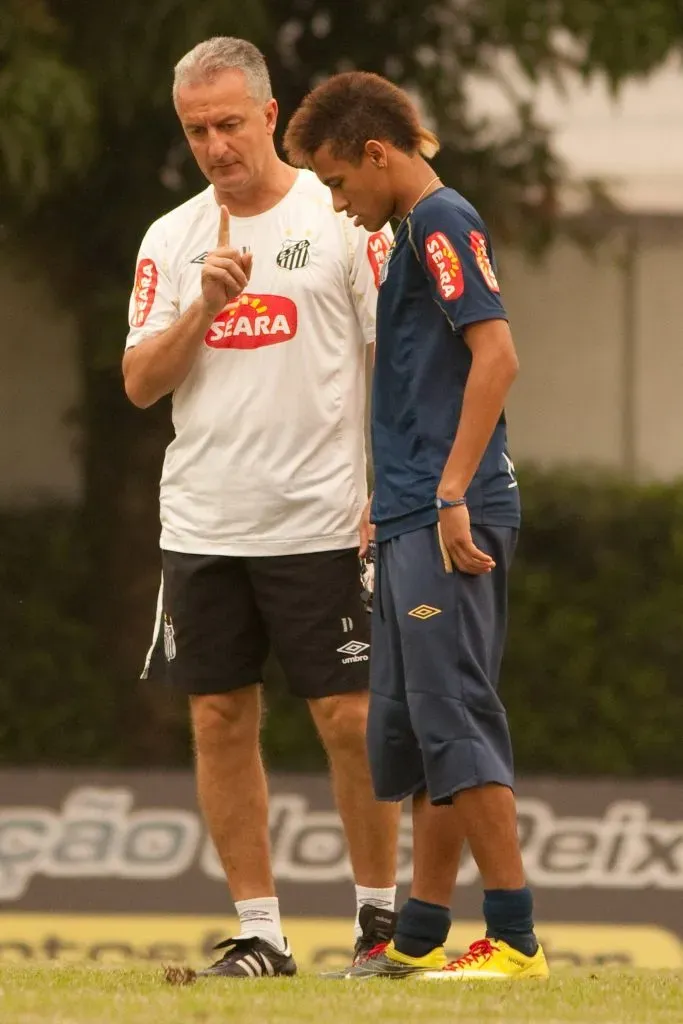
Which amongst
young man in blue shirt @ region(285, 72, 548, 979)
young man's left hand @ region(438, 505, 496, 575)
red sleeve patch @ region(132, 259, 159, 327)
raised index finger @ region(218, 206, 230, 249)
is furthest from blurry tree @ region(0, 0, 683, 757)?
young man's left hand @ region(438, 505, 496, 575)

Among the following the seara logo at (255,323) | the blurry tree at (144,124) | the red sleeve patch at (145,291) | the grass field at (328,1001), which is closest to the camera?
the grass field at (328,1001)

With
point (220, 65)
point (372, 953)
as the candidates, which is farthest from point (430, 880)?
point (220, 65)

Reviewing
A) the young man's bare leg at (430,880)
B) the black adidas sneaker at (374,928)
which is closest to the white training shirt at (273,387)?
the young man's bare leg at (430,880)

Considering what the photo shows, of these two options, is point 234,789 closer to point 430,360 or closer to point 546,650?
point 430,360

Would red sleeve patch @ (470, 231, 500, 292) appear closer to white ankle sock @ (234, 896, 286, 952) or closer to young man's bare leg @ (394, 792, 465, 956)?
young man's bare leg @ (394, 792, 465, 956)

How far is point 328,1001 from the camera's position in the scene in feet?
12.9

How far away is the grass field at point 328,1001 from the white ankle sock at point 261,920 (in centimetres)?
27

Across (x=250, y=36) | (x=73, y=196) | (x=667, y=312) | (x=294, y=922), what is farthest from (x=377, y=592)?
(x=667, y=312)

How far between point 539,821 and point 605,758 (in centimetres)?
172

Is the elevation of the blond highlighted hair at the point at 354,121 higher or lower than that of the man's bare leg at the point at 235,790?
higher

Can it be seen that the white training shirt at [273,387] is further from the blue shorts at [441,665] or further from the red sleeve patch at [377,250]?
the blue shorts at [441,665]

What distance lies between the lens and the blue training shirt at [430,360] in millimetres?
4254

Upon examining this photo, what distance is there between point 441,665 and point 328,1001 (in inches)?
28.9

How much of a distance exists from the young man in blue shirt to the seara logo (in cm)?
38
